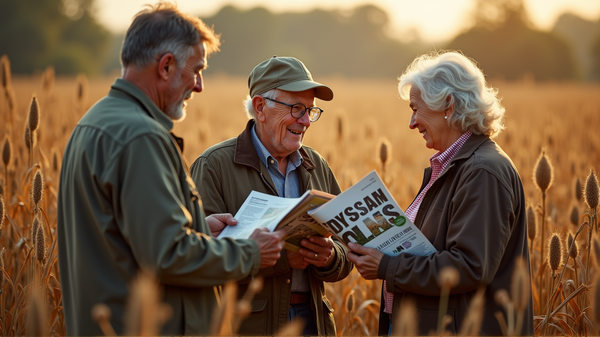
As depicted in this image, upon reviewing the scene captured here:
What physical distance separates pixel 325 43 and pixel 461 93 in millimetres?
86431

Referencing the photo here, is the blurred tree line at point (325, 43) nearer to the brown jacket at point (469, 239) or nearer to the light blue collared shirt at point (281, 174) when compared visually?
the light blue collared shirt at point (281, 174)

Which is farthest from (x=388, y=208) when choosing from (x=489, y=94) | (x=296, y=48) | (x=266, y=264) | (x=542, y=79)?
(x=296, y=48)

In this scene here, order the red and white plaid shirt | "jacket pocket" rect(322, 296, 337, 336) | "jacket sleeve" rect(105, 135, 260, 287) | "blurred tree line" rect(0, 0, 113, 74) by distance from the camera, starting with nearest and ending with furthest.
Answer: "jacket sleeve" rect(105, 135, 260, 287)
the red and white plaid shirt
"jacket pocket" rect(322, 296, 337, 336)
"blurred tree line" rect(0, 0, 113, 74)

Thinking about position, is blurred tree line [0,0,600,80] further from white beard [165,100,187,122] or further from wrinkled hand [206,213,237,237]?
white beard [165,100,187,122]

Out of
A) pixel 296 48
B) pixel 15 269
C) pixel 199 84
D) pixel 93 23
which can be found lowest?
pixel 15 269

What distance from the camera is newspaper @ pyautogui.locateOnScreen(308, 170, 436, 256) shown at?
8.20ft

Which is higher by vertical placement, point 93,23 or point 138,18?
point 93,23

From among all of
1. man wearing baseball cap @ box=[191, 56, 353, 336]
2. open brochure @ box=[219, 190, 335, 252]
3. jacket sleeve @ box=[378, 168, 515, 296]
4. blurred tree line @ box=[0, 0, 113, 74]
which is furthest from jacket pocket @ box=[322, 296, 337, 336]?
blurred tree line @ box=[0, 0, 113, 74]

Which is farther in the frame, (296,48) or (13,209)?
(296,48)

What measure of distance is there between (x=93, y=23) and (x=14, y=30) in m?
10.6

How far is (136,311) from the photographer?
4.16 feet

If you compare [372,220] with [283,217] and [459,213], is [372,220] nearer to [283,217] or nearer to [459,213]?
[459,213]

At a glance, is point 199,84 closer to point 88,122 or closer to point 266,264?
point 88,122

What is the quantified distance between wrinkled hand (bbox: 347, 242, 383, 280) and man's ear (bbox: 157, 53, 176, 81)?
137cm
